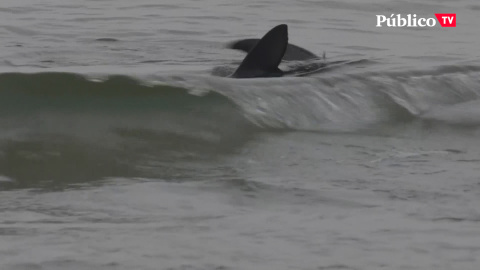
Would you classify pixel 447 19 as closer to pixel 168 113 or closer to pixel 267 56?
pixel 267 56

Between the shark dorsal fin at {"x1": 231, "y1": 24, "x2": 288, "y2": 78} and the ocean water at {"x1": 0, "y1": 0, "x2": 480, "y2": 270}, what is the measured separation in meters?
0.10

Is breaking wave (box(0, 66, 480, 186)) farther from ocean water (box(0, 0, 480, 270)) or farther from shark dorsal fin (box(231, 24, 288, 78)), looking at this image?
shark dorsal fin (box(231, 24, 288, 78))

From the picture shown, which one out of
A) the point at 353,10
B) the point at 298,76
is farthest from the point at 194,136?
the point at 353,10

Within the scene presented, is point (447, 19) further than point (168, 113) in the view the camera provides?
Yes

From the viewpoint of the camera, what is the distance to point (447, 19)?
9.76 metres

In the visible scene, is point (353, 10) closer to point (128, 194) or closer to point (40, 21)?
point (40, 21)

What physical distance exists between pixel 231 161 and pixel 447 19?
587 cm

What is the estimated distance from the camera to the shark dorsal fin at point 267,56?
5430 mm

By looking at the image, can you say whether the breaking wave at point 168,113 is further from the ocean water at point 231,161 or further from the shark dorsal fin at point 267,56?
the shark dorsal fin at point 267,56

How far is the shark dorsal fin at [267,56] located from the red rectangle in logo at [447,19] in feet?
13.6

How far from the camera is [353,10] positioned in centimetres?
1007
